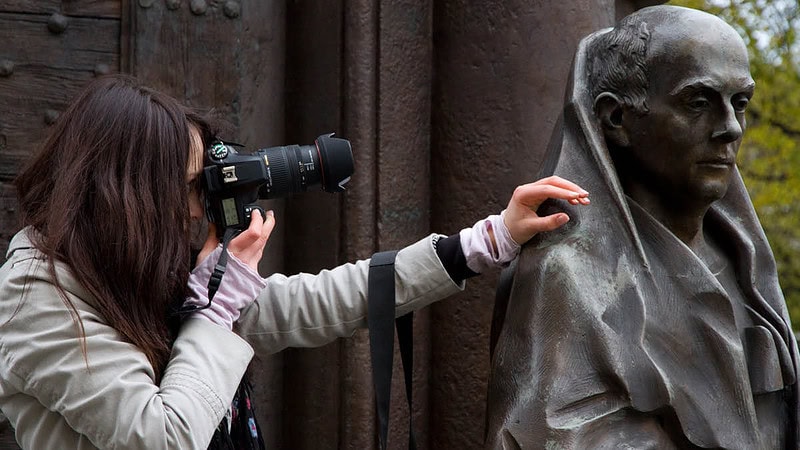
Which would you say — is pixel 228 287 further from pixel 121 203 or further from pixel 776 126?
pixel 776 126

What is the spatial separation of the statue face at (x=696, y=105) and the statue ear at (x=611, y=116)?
1.1 inches

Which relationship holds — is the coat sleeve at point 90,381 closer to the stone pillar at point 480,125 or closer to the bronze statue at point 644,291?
the bronze statue at point 644,291

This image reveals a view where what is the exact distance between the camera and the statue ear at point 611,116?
7.87ft

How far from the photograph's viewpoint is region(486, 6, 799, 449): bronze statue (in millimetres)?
2254

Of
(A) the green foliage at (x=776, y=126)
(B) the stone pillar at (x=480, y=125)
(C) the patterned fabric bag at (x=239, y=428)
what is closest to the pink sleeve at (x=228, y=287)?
(C) the patterned fabric bag at (x=239, y=428)

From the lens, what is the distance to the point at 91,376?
80.4 inches

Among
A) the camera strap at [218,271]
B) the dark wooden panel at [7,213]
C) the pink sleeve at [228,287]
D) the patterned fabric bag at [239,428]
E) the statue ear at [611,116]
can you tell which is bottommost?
the patterned fabric bag at [239,428]

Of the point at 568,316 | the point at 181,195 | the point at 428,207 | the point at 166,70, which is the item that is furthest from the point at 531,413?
the point at 166,70

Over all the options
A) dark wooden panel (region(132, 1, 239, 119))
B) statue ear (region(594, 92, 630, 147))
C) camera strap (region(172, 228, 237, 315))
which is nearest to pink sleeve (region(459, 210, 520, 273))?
statue ear (region(594, 92, 630, 147))

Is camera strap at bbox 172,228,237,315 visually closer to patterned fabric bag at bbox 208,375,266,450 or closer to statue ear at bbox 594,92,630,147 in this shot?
patterned fabric bag at bbox 208,375,266,450

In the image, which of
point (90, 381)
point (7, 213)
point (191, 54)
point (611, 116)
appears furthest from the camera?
point (191, 54)

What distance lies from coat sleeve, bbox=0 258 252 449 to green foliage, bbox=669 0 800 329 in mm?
7255

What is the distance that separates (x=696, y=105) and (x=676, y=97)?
1.5 inches

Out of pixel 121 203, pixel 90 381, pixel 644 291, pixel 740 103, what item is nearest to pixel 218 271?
pixel 121 203
